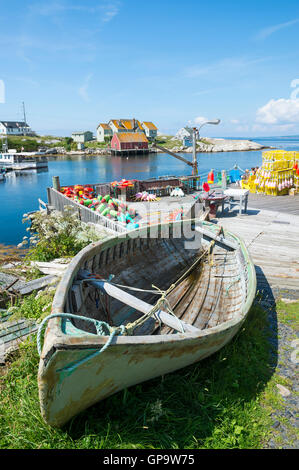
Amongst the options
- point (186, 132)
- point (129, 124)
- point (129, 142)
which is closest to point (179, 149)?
point (129, 124)

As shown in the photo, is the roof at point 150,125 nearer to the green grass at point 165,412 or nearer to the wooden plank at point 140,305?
the wooden plank at point 140,305

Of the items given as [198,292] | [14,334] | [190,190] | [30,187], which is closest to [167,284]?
[198,292]

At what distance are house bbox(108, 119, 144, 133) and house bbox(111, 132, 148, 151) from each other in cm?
694

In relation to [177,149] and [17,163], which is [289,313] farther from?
[177,149]

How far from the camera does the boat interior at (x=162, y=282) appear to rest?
16.6 feet

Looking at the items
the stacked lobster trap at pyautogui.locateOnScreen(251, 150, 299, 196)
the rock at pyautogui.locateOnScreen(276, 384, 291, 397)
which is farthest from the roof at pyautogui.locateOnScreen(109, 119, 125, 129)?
the rock at pyautogui.locateOnScreen(276, 384, 291, 397)

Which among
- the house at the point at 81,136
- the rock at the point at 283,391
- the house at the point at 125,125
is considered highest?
the house at the point at 125,125

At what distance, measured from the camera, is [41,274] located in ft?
26.2

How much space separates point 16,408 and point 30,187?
45094 millimetres

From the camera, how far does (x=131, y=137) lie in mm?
90812

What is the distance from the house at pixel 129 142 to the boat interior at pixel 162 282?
280 ft

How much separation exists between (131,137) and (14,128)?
60.5 metres

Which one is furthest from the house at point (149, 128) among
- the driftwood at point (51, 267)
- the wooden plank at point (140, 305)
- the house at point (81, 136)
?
the wooden plank at point (140, 305)

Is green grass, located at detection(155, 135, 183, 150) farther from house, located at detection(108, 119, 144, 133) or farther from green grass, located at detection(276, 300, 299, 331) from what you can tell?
green grass, located at detection(276, 300, 299, 331)
